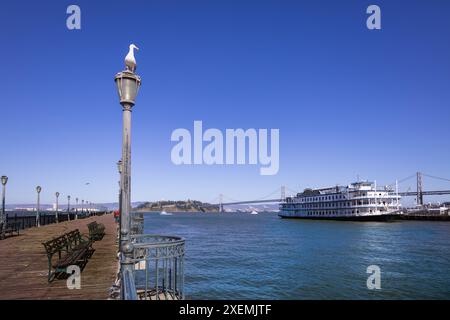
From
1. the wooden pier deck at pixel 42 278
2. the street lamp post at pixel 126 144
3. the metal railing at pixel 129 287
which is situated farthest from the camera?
the wooden pier deck at pixel 42 278

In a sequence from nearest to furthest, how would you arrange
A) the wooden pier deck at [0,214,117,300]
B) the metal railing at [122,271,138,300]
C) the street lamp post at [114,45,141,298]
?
the metal railing at [122,271,138,300]
the street lamp post at [114,45,141,298]
the wooden pier deck at [0,214,117,300]

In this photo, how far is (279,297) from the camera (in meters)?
17.7

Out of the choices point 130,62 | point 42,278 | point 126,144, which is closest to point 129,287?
point 126,144

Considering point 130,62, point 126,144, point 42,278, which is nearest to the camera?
point 126,144

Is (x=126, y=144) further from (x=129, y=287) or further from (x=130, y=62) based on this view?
(x=129, y=287)

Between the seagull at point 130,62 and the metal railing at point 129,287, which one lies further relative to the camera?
the seagull at point 130,62

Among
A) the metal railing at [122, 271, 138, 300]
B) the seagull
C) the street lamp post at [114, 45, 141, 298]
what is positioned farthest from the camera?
the seagull

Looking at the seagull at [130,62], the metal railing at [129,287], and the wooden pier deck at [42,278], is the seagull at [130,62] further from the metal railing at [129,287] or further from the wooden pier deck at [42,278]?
the wooden pier deck at [42,278]

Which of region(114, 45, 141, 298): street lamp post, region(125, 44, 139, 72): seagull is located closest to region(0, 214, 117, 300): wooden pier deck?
region(114, 45, 141, 298): street lamp post

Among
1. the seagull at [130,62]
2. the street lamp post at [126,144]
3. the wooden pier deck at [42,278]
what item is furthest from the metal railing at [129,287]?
the wooden pier deck at [42,278]

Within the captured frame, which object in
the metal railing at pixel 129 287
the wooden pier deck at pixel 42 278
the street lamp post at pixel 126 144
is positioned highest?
the street lamp post at pixel 126 144

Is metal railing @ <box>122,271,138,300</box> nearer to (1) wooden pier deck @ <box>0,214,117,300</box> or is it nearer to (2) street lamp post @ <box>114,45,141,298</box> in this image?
(2) street lamp post @ <box>114,45,141,298</box>
